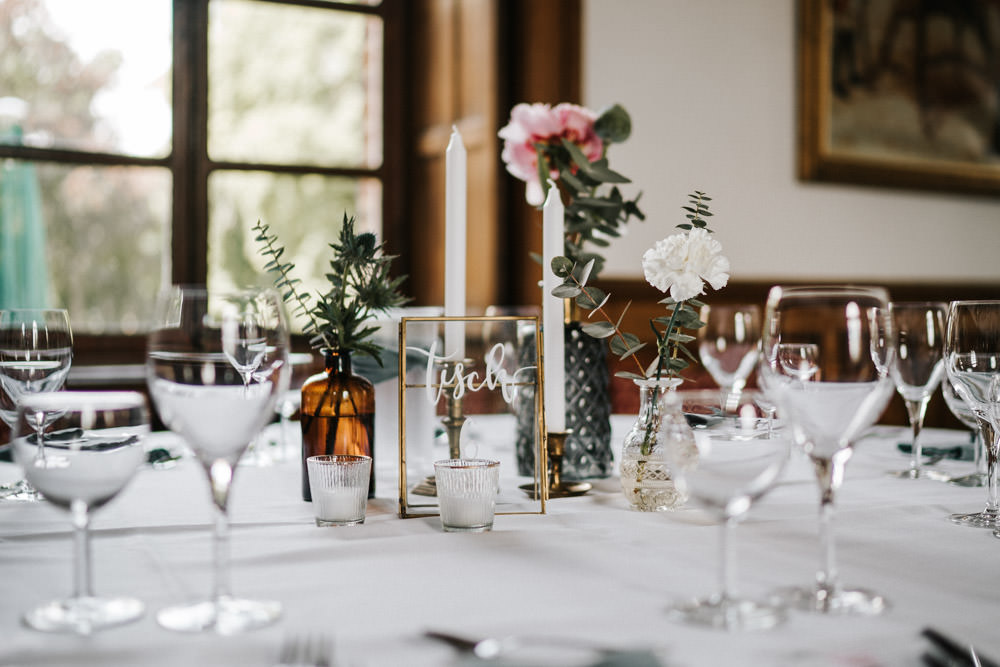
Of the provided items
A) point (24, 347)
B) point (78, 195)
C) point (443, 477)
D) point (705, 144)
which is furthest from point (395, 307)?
point (705, 144)

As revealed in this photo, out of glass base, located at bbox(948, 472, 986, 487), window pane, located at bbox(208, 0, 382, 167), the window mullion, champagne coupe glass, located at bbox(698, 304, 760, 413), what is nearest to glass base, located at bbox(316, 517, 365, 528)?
glass base, located at bbox(948, 472, 986, 487)

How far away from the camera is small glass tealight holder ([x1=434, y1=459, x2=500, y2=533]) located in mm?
810

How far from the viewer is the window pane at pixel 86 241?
2715mm

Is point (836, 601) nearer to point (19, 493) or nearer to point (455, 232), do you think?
point (455, 232)

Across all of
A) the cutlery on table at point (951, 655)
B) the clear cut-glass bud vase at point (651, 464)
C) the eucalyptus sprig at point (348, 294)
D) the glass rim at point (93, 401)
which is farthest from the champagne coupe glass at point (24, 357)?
the cutlery on table at point (951, 655)

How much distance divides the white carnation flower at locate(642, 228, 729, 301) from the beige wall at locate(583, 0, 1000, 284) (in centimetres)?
197

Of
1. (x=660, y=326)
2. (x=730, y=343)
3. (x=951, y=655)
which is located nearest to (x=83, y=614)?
(x=951, y=655)

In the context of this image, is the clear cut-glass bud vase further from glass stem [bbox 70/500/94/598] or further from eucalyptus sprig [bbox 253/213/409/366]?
glass stem [bbox 70/500/94/598]

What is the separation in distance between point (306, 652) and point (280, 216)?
2599mm

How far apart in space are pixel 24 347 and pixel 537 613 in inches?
27.3

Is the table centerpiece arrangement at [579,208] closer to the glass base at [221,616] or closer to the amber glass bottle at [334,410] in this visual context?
the amber glass bottle at [334,410]

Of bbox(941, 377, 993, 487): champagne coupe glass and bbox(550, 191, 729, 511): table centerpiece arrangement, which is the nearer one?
bbox(550, 191, 729, 511): table centerpiece arrangement

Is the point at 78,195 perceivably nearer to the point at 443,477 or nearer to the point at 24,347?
the point at 24,347

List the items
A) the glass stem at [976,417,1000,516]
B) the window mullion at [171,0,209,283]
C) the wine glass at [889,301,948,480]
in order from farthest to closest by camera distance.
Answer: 1. the window mullion at [171,0,209,283]
2. the wine glass at [889,301,948,480]
3. the glass stem at [976,417,1000,516]
